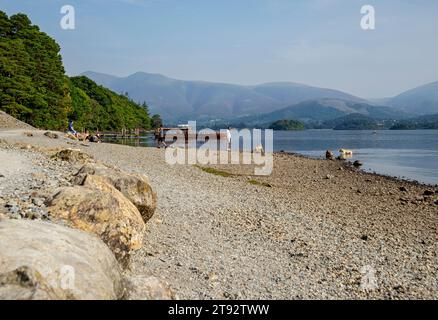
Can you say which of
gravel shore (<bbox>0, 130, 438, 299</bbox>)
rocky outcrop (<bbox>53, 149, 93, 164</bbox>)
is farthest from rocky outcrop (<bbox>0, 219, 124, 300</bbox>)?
rocky outcrop (<bbox>53, 149, 93, 164</bbox>)

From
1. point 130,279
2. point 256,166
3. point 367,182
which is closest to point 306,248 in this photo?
point 130,279

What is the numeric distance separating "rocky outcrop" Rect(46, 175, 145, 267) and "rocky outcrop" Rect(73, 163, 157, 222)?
8.40 ft

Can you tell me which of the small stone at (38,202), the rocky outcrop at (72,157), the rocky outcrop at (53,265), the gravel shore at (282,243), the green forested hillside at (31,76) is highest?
the green forested hillside at (31,76)

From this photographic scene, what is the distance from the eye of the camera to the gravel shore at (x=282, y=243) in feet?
31.5

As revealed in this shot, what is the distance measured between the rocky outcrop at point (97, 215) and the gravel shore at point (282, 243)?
77 centimetres

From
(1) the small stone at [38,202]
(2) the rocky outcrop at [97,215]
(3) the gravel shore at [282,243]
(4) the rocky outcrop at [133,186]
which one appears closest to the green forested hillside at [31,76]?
(3) the gravel shore at [282,243]

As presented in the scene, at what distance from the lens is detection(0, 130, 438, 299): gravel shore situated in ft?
31.5

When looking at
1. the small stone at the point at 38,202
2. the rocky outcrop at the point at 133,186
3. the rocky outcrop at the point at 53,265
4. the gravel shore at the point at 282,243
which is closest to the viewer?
the rocky outcrop at the point at 53,265

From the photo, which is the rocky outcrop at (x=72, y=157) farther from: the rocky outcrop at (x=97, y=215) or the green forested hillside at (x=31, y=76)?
the green forested hillside at (x=31, y=76)

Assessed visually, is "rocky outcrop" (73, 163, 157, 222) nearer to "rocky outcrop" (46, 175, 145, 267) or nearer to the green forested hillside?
"rocky outcrop" (46, 175, 145, 267)

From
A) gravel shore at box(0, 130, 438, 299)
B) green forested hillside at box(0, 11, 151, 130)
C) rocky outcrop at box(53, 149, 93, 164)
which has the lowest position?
gravel shore at box(0, 130, 438, 299)

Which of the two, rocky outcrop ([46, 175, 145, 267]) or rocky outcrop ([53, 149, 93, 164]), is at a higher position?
rocky outcrop ([53, 149, 93, 164])

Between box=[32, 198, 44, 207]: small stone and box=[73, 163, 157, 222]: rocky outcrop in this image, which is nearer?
box=[32, 198, 44, 207]: small stone

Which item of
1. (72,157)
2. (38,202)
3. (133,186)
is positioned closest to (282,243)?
(133,186)
